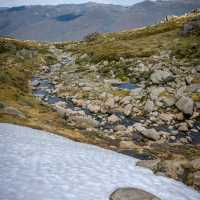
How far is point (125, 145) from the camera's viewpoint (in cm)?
2645

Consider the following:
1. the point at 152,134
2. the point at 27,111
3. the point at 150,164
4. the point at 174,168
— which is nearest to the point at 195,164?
the point at 174,168

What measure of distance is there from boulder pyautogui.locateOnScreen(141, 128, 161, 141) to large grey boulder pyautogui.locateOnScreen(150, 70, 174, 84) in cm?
1673

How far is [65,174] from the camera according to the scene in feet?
49.7

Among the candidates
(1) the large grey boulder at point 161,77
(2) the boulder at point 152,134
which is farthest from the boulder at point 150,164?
(1) the large grey boulder at point 161,77

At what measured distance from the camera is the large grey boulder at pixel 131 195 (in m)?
13.5

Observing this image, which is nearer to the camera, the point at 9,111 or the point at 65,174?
the point at 65,174

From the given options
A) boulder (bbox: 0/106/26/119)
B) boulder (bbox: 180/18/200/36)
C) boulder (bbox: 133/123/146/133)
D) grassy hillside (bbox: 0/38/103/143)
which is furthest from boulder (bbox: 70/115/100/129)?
boulder (bbox: 180/18/200/36)

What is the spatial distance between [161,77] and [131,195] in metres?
34.3

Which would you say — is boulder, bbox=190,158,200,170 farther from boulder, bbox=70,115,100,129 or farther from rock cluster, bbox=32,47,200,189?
boulder, bbox=70,115,100,129

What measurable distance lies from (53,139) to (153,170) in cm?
768

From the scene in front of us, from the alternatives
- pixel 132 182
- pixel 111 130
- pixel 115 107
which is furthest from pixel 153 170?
pixel 115 107

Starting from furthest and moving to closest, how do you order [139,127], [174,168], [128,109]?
[128,109] → [139,127] → [174,168]

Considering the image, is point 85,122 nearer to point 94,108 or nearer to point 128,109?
point 94,108

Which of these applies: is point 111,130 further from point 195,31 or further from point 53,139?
point 195,31
